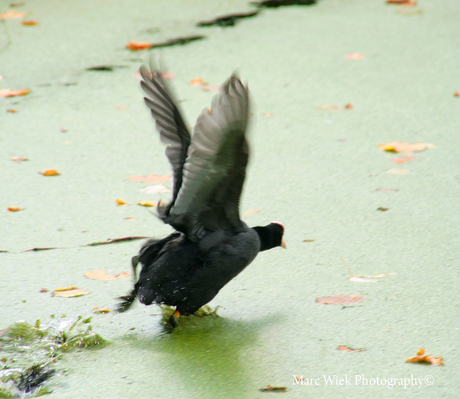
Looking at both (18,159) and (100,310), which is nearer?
(100,310)

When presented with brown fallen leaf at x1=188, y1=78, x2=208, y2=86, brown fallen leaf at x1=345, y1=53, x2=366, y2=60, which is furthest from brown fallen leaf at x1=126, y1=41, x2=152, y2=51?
brown fallen leaf at x1=345, y1=53, x2=366, y2=60

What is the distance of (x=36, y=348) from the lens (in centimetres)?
172

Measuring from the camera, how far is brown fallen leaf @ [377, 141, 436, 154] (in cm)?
303

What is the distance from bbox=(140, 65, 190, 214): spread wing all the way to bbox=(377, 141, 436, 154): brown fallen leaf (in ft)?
4.54

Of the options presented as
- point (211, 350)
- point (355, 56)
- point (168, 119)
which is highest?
point (168, 119)

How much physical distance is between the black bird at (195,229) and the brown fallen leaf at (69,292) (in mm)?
176

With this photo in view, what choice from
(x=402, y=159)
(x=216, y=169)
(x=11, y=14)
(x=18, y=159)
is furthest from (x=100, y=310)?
(x=11, y=14)

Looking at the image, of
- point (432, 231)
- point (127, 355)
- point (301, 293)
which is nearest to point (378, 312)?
point (301, 293)

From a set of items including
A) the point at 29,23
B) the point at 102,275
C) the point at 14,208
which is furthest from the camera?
the point at 29,23

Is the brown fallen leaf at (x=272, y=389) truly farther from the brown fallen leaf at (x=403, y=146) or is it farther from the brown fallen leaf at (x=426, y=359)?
the brown fallen leaf at (x=403, y=146)

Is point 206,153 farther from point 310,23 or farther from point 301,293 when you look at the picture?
point 310,23

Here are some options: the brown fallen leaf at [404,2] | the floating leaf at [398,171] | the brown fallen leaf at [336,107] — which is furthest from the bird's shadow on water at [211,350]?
the brown fallen leaf at [404,2]

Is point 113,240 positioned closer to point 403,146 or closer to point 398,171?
point 398,171

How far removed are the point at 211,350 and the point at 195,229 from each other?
350 millimetres
